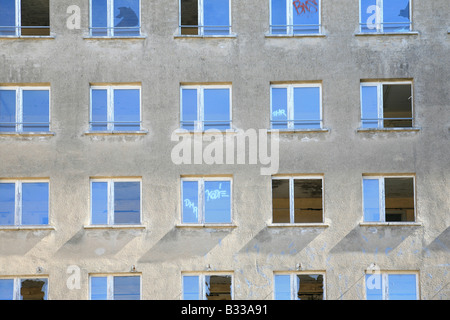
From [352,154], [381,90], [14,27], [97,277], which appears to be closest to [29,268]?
[97,277]

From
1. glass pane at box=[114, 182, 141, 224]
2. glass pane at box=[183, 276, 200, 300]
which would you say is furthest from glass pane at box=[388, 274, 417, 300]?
glass pane at box=[114, 182, 141, 224]

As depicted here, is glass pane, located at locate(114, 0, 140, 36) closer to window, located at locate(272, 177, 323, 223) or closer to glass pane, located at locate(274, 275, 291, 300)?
window, located at locate(272, 177, 323, 223)

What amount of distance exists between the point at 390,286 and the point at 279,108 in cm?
605

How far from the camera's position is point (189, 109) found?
2280 centimetres

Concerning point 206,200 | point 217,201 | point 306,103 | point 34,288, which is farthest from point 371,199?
point 34,288

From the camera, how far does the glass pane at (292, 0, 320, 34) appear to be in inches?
907

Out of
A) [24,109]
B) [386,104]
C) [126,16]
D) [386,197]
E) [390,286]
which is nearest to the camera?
[390,286]

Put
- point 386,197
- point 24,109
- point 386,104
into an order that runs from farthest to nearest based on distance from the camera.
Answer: point 24,109 → point 386,104 → point 386,197

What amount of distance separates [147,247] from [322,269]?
5018mm

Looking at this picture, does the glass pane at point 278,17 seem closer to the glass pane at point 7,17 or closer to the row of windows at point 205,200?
the row of windows at point 205,200

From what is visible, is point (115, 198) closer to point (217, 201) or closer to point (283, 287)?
point (217, 201)

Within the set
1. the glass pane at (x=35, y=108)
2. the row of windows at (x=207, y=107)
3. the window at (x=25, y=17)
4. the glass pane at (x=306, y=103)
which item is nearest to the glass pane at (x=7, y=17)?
the window at (x=25, y=17)

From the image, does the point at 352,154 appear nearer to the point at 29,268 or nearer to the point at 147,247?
the point at 147,247

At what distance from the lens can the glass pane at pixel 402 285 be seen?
21.7 m
